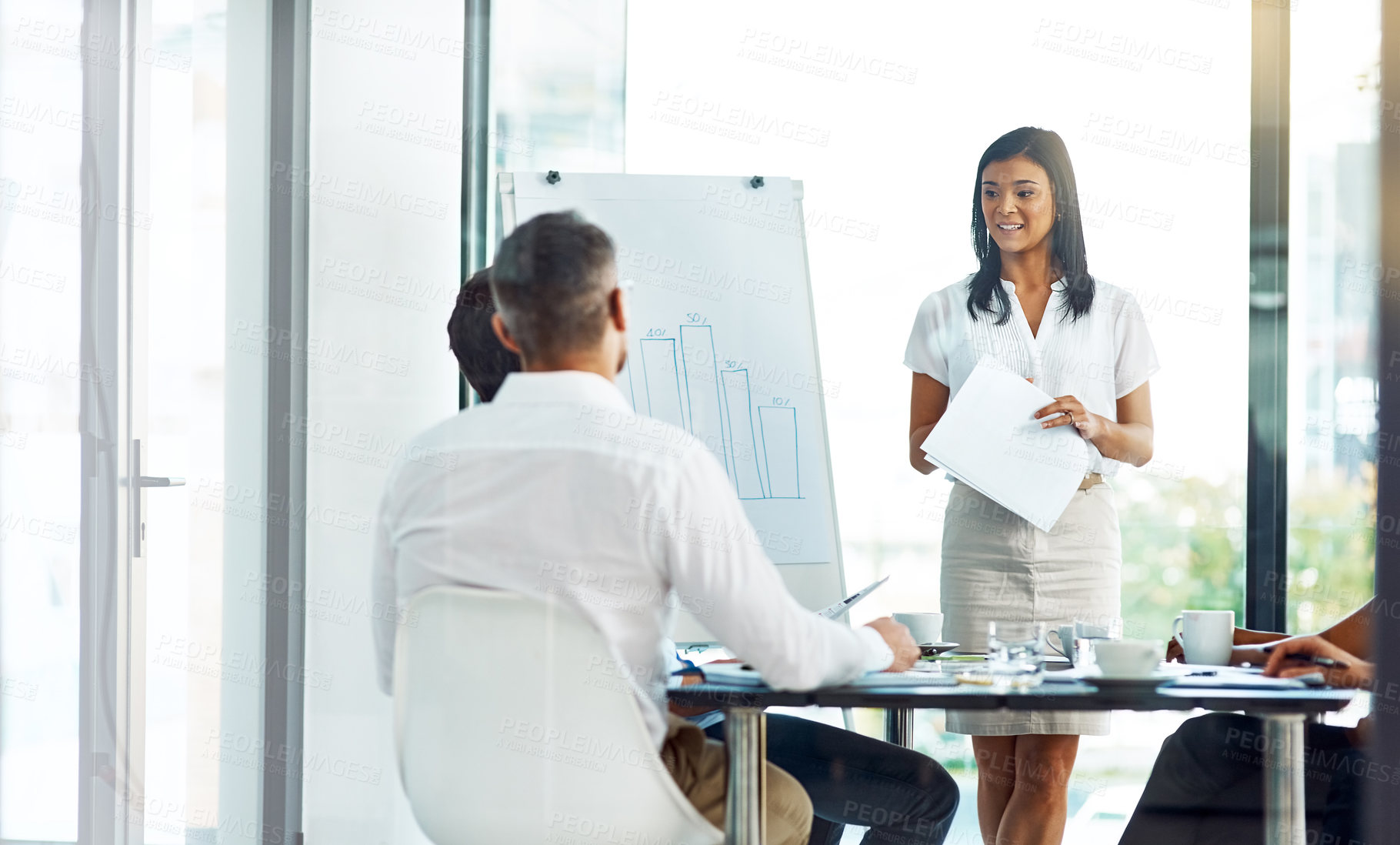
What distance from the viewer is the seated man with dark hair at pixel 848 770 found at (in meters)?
1.85

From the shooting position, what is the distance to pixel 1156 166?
2885 mm

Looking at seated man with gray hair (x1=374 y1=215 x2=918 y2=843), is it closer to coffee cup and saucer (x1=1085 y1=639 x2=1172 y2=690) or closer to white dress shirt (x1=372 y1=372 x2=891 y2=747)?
white dress shirt (x1=372 y1=372 x2=891 y2=747)

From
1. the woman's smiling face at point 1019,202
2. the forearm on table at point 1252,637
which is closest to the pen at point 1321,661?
the forearm on table at point 1252,637

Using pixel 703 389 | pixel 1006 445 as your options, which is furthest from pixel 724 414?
pixel 1006 445

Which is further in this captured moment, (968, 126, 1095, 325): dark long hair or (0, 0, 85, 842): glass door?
(968, 126, 1095, 325): dark long hair

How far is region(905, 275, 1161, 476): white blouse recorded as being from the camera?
90.1 inches

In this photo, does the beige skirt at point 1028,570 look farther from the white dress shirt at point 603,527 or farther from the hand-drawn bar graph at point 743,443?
A: the white dress shirt at point 603,527

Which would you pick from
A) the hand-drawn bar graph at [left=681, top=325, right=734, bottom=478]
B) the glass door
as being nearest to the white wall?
the hand-drawn bar graph at [left=681, top=325, right=734, bottom=478]

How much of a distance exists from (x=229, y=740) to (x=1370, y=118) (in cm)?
223

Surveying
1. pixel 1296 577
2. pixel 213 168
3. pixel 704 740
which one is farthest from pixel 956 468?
pixel 213 168

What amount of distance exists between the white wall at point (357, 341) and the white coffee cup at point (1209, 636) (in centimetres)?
160

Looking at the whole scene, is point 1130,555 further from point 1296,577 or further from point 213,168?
point 213,168

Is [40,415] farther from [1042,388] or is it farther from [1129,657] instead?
[1042,388]

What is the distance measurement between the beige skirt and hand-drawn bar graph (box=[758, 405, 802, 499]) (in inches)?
14.6
